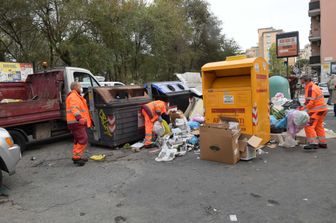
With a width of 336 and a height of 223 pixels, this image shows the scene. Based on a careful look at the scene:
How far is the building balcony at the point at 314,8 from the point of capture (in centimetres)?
4125

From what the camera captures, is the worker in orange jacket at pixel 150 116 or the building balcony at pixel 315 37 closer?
the worker in orange jacket at pixel 150 116

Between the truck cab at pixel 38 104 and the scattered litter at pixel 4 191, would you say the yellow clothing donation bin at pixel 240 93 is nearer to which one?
the truck cab at pixel 38 104

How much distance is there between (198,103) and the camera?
1000 centimetres

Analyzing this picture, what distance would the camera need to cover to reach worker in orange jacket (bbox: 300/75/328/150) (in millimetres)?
6184

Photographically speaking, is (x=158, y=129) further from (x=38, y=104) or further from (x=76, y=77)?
(x=76, y=77)

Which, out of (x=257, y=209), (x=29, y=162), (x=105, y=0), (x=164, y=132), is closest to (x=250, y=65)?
(x=164, y=132)

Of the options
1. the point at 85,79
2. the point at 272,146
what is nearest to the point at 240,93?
the point at 272,146

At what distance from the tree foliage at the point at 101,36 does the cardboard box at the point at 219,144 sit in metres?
10.7

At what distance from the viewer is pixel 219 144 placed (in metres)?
5.53

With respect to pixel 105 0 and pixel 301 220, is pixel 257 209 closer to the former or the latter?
pixel 301 220

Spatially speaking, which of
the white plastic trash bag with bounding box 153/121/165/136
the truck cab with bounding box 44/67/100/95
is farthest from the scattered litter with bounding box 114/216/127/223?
the truck cab with bounding box 44/67/100/95

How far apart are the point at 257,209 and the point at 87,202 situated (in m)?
2.17

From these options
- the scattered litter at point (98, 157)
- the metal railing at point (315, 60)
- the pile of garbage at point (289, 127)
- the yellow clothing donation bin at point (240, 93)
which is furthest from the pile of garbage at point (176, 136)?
the metal railing at point (315, 60)

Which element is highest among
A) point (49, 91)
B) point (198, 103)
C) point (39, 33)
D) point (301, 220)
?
point (39, 33)
